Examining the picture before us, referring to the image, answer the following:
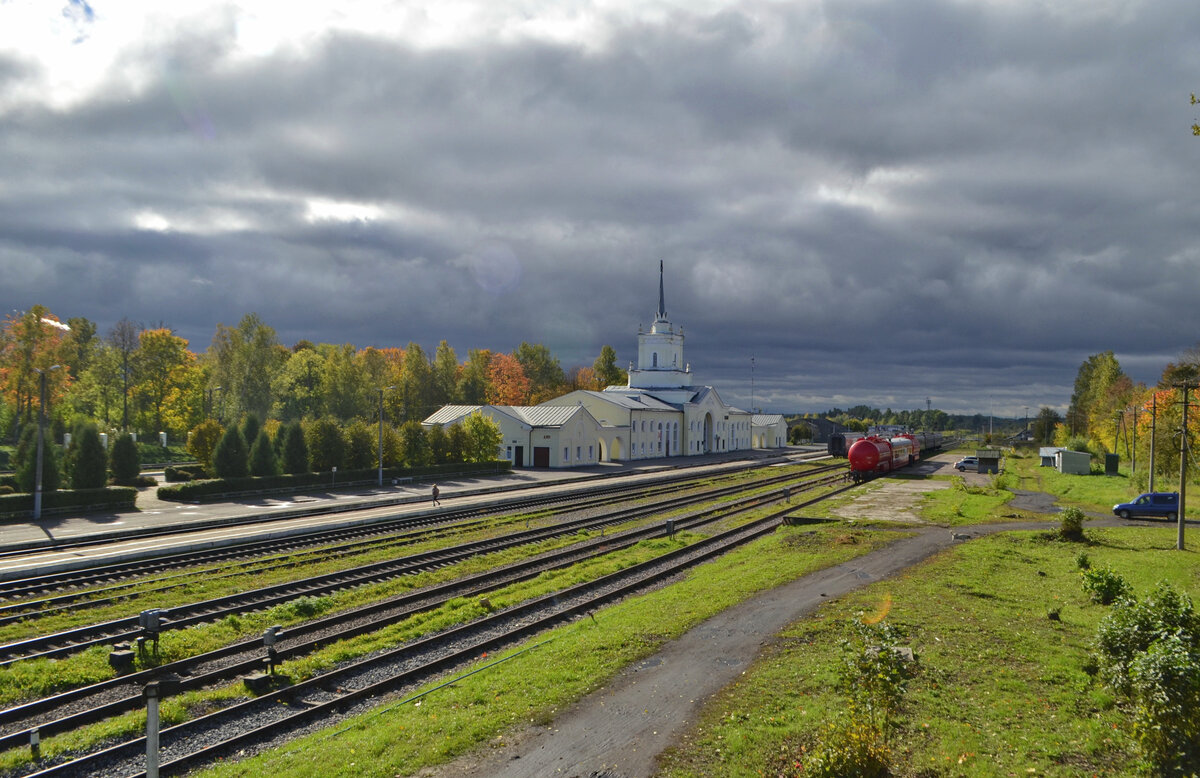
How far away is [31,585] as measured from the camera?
21.7m

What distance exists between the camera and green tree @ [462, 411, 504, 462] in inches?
2486

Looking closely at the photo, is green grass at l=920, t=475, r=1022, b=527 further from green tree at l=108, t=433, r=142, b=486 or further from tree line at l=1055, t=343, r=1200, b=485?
green tree at l=108, t=433, r=142, b=486

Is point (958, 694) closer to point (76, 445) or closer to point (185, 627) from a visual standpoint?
point (185, 627)

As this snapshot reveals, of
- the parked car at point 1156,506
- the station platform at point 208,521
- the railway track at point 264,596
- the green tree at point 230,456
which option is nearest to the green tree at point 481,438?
the station platform at point 208,521

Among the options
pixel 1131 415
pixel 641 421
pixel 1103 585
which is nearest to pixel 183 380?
pixel 641 421

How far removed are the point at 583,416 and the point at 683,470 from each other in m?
11.3

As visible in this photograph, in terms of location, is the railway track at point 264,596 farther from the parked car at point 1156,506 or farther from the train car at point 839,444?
the train car at point 839,444

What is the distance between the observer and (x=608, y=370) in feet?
450

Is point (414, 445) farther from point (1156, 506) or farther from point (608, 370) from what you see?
point (608, 370)

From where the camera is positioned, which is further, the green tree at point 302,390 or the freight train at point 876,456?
the green tree at point 302,390

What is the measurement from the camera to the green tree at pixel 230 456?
45.0 meters

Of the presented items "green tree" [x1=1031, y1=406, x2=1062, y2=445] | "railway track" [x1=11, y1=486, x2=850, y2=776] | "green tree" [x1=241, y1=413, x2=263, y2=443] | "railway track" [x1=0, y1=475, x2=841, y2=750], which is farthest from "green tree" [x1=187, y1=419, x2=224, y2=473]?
"green tree" [x1=1031, y1=406, x2=1062, y2=445]

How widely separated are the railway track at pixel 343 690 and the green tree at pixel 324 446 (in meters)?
34.2

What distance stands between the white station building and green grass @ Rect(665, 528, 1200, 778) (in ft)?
171
